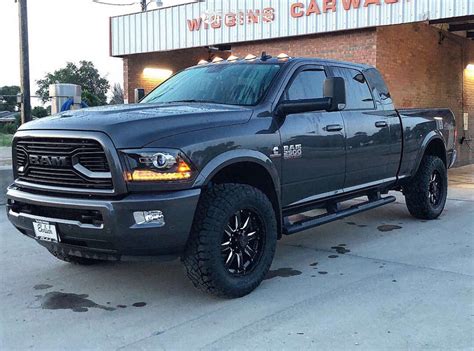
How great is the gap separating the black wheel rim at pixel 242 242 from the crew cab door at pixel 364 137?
1616 mm

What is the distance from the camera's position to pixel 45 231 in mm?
4152

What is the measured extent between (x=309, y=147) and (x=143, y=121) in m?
1.78


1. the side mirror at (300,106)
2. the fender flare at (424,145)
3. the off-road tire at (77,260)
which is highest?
the side mirror at (300,106)

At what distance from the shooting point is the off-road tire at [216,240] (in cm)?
405

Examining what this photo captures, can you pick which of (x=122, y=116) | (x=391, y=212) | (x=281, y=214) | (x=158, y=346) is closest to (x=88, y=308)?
(x=158, y=346)

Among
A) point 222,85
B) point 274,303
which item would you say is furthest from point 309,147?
point 274,303

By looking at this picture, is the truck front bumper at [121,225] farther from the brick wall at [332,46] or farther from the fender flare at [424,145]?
the brick wall at [332,46]

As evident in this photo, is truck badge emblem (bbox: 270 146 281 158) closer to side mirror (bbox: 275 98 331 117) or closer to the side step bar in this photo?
side mirror (bbox: 275 98 331 117)

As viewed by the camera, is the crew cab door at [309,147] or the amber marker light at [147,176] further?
the crew cab door at [309,147]

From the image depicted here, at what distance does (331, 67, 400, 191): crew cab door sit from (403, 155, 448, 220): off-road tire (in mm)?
755

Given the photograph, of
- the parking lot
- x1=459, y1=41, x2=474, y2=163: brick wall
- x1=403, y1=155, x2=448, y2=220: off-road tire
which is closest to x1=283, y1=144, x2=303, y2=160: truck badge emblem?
the parking lot

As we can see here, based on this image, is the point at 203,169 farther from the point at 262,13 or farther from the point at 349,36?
the point at 262,13

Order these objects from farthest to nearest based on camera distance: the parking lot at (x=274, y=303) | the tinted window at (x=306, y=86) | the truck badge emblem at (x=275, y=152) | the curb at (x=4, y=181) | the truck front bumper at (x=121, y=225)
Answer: the curb at (x=4, y=181), the tinted window at (x=306, y=86), the truck badge emblem at (x=275, y=152), the truck front bumper at (x=121, y=225), the parking lot at (x=274, y=303)

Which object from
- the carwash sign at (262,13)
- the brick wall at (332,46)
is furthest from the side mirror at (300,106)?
the brick wall at (332,46)
